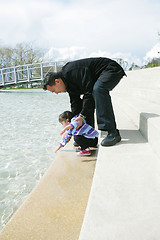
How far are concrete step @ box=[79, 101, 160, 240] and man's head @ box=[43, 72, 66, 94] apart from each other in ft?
2.68

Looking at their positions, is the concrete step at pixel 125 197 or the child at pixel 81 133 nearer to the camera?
the concrete step at pixel 125 197

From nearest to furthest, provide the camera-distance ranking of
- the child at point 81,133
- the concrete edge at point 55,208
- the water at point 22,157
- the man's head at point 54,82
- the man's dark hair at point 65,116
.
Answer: the concrete edge at point 55,208 → the water at point 22,157 → the man's head at point 54,82 → the child at point 81,133 → the man's dark hair at point 65,116

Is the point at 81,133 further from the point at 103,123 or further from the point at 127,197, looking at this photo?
the point at 127,197

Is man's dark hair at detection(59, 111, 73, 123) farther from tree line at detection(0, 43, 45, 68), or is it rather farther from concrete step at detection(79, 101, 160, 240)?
tree line at detection(0, 43, 45, 68)

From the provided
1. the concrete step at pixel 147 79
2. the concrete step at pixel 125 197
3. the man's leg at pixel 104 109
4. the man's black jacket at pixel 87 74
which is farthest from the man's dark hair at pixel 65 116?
the concrete step at pixel 147 79

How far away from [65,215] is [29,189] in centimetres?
82

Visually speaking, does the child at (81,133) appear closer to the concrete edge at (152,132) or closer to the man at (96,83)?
the man at (96,83)

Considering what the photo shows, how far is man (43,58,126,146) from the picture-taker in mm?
2072

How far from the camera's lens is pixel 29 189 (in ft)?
7.01

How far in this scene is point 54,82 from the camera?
212cm

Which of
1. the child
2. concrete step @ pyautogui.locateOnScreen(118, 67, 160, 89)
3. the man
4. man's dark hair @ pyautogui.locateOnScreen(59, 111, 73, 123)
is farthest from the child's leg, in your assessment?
concrete step @ pyautogui.locateOnScreen(118, 67, 160, 89)

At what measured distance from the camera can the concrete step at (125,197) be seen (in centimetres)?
93

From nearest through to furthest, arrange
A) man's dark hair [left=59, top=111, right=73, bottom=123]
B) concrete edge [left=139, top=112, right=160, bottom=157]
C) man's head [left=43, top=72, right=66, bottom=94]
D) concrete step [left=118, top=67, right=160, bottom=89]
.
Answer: concrete edge [left=139, top=112, right=160, bottom=157], man's head [left=43, top=72, right=66, bottom=94], man's dark hair [left=59, top=111, right=73, bottom=123], concrete step [left=118, top=67, right=160, bottom=89]

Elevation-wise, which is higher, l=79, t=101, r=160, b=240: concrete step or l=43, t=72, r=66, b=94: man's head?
l=43, t=72, r=66, b=94: man's head
